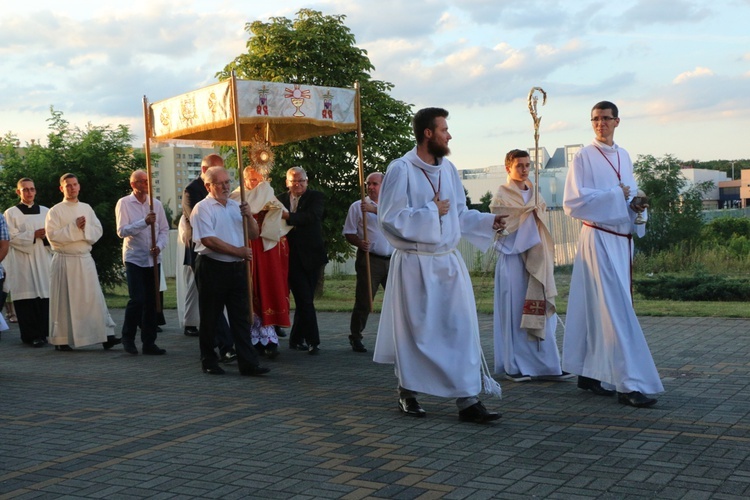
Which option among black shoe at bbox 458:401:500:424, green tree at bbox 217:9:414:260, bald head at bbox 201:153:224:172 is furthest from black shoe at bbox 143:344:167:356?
green tree at bbox 217:9:414:260

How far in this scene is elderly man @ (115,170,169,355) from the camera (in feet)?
40.3

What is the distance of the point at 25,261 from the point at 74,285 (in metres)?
1.86

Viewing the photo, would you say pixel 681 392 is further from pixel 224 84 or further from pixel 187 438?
pixel 224 84

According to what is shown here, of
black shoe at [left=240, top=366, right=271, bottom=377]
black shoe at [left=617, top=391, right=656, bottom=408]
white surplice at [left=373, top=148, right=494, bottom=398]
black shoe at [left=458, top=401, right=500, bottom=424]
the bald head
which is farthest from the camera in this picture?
the bald head

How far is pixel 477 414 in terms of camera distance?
7348 mm

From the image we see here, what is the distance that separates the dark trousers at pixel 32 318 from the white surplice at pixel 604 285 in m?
8.50

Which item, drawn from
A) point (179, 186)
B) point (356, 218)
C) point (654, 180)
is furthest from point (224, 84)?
point (179, 186)

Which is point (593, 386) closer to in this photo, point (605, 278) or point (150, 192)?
point (605, 278)

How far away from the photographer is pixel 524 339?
31.2ft

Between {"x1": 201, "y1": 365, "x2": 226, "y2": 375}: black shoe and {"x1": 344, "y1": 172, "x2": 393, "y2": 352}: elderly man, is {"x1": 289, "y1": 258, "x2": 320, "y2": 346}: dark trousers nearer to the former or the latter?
{"x1": 344, "y1": 172, "x2": 393, "y2": 352}: elderly man

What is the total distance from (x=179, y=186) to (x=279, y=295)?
143 metres

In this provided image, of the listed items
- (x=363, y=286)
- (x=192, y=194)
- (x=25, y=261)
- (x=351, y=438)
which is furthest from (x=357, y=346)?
(x=25, y=261)

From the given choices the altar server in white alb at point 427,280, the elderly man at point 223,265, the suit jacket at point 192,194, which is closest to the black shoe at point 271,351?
the elderly man at point 223,265

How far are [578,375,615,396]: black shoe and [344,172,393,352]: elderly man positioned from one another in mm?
3745
